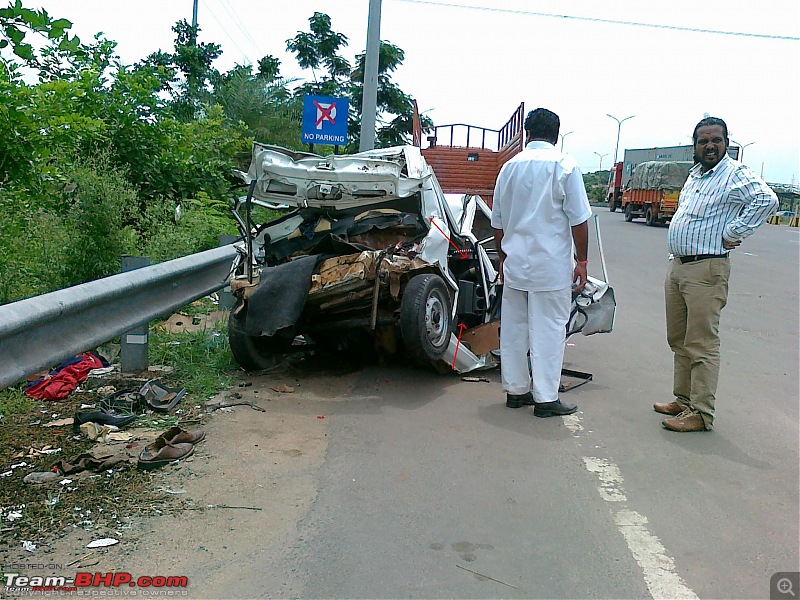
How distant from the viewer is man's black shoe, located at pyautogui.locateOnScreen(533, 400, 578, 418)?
5.58m

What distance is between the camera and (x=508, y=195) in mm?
5770

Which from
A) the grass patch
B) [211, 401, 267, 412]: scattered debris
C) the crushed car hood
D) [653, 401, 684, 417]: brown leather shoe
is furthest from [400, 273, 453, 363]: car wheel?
[653, 401, 684, 417]: brown leather shoe

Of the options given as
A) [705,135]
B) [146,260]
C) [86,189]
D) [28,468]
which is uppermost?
[705,135]

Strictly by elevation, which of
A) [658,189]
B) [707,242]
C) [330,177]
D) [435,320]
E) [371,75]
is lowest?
[435,320]

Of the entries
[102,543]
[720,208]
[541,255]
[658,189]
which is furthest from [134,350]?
[658,189]

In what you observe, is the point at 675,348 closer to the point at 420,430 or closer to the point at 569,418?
the point at 569,418

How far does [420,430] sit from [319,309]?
1.58 meters

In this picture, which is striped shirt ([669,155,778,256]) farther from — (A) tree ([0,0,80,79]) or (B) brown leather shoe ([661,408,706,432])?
(A) tree ([0,0,80,79])

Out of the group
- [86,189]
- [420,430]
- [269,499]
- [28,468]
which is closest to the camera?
[269,499]

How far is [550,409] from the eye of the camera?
5594 mm

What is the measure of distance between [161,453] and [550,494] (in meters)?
2.20

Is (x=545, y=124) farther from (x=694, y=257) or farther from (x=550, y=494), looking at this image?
(x=550, y=494)

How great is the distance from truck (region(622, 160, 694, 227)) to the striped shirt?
90.4ft

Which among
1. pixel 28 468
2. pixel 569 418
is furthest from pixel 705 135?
pixel 28 468
